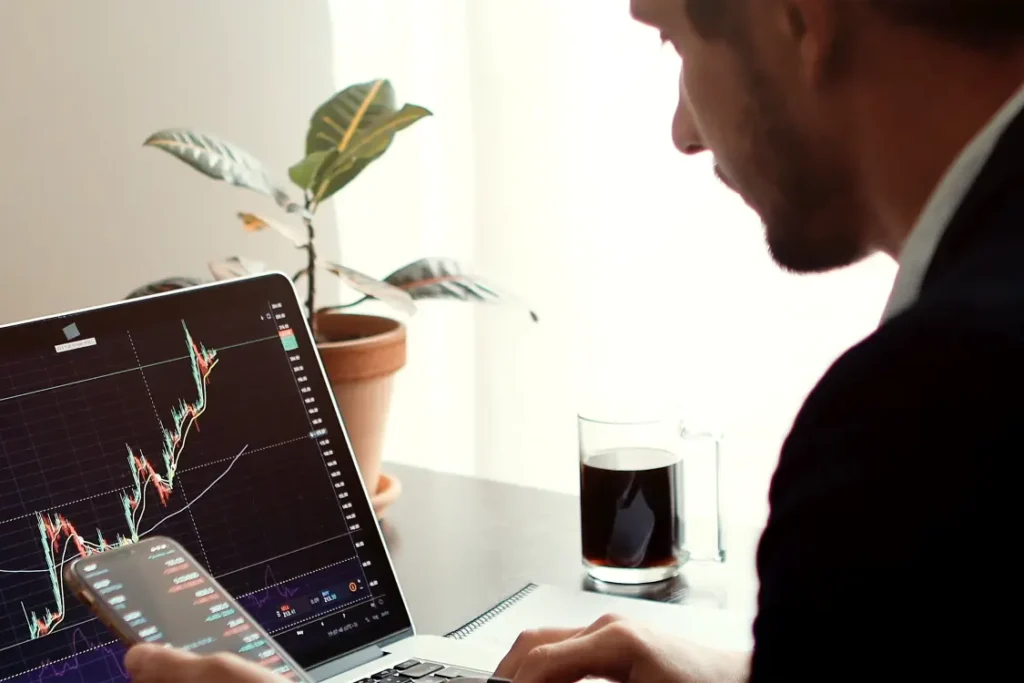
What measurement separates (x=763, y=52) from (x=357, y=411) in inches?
23.0

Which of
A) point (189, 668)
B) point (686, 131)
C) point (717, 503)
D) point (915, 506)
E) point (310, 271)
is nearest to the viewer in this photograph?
point (915, 506)

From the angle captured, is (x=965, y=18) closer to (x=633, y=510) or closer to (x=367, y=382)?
(x=633, y=510)

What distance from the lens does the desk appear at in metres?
0.95

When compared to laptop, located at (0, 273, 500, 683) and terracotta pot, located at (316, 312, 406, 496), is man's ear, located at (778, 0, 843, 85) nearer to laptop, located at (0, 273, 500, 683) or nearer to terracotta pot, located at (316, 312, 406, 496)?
laptop, located at (0, 273, 500, 683)

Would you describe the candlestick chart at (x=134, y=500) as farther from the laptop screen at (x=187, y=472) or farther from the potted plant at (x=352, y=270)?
the potted plant at (x=352, y=270)

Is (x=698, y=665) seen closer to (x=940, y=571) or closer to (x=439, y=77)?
(x=940, y=571)

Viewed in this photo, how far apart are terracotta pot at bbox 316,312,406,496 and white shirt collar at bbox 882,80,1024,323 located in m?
0.60

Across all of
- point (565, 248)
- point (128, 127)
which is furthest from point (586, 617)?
point (565, 248)

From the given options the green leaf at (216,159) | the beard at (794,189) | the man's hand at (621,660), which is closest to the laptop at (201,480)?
the man's hand at (621,660)

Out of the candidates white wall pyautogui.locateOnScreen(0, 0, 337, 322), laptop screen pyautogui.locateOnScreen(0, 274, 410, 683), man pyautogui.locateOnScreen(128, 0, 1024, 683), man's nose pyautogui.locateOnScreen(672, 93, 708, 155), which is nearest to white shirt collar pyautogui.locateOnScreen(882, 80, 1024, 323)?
man pyautogui.locateOnScreen(128, 0, 1024, 683)

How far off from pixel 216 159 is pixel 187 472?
0.38 m

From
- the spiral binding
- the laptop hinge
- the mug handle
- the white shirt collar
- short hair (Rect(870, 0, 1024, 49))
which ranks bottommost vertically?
the spiral binding

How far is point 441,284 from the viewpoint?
1.14 meters

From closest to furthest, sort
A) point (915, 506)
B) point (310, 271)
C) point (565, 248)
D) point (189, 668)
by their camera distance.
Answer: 1. point (915, 506)
2. point (189, 668)
3. point (310, 271)
4. point (565, 248)
